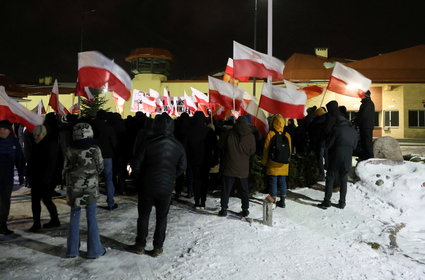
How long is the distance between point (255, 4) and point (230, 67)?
902 centimetres

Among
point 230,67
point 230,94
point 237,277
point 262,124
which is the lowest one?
point 237,277

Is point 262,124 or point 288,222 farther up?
point 262,124

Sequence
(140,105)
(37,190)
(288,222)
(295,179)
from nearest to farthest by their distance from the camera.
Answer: (37,190) < (288,222) < (295,179) < (140,105)

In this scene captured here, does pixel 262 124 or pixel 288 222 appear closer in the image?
pixel 288 222

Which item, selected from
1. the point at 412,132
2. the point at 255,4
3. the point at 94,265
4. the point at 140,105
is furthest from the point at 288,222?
the point at 412,132

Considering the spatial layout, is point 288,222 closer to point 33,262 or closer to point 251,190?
point 251,190

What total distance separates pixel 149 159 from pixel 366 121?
23.4 feet

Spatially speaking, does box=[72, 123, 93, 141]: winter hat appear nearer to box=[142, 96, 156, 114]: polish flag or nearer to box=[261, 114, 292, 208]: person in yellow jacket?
box=[261, 114, 292, 208]: person in yellow jacket

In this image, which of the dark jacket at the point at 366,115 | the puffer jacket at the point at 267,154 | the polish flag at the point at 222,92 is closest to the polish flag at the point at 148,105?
the polish flag at the point at 222,92

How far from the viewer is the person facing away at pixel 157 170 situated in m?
4.92

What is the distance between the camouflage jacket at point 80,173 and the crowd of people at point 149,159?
0.01 m

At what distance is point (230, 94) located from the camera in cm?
985

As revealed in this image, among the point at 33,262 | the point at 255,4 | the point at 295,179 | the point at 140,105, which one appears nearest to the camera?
the point at 33,262

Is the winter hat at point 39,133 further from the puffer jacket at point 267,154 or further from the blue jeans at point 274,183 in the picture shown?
the blue jeans at point 274,183
